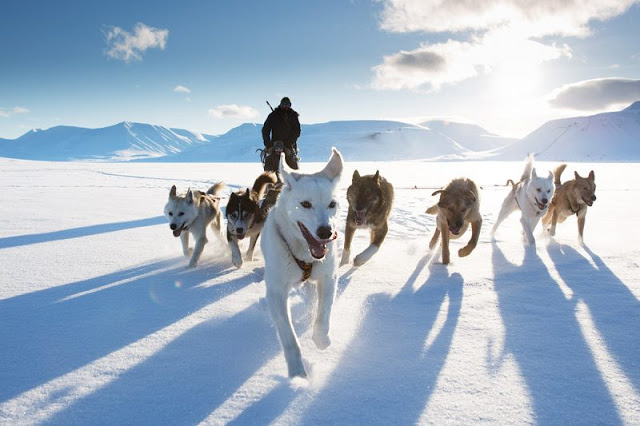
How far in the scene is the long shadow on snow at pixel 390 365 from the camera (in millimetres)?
1855

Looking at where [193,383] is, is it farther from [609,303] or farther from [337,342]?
[609,303]

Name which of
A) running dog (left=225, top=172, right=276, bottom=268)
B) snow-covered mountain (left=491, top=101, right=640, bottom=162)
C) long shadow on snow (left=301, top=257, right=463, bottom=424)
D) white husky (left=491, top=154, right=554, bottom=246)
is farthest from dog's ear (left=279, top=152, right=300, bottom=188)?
snow-covered mountain (left=491, top=101, right=640, bottom=162)

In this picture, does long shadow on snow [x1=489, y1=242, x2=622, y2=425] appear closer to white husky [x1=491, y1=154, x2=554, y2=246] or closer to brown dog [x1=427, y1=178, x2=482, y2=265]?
brown dog [x1=427, y1=178, x2=482, y2=265]

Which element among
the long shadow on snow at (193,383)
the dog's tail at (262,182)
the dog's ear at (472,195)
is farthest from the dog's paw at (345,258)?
the long shadow on snow at (193,383)

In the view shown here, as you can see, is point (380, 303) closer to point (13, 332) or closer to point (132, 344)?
point (132, 344)

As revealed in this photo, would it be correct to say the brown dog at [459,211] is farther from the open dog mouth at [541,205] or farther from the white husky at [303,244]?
the white husky at [303,244]

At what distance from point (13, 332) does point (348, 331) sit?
2.43m

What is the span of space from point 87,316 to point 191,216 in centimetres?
A: 199

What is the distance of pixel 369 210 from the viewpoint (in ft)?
15.0

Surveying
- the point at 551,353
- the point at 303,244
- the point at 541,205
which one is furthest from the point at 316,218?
the point at 541,205

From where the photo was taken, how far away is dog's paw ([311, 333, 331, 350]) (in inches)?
98.2

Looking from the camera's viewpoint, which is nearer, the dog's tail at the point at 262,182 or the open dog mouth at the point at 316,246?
the open dog mouth at the point at 316,246

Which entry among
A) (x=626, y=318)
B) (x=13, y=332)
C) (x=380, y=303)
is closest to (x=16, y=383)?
(x=13, y=332)

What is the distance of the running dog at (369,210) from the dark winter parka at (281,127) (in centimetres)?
370
